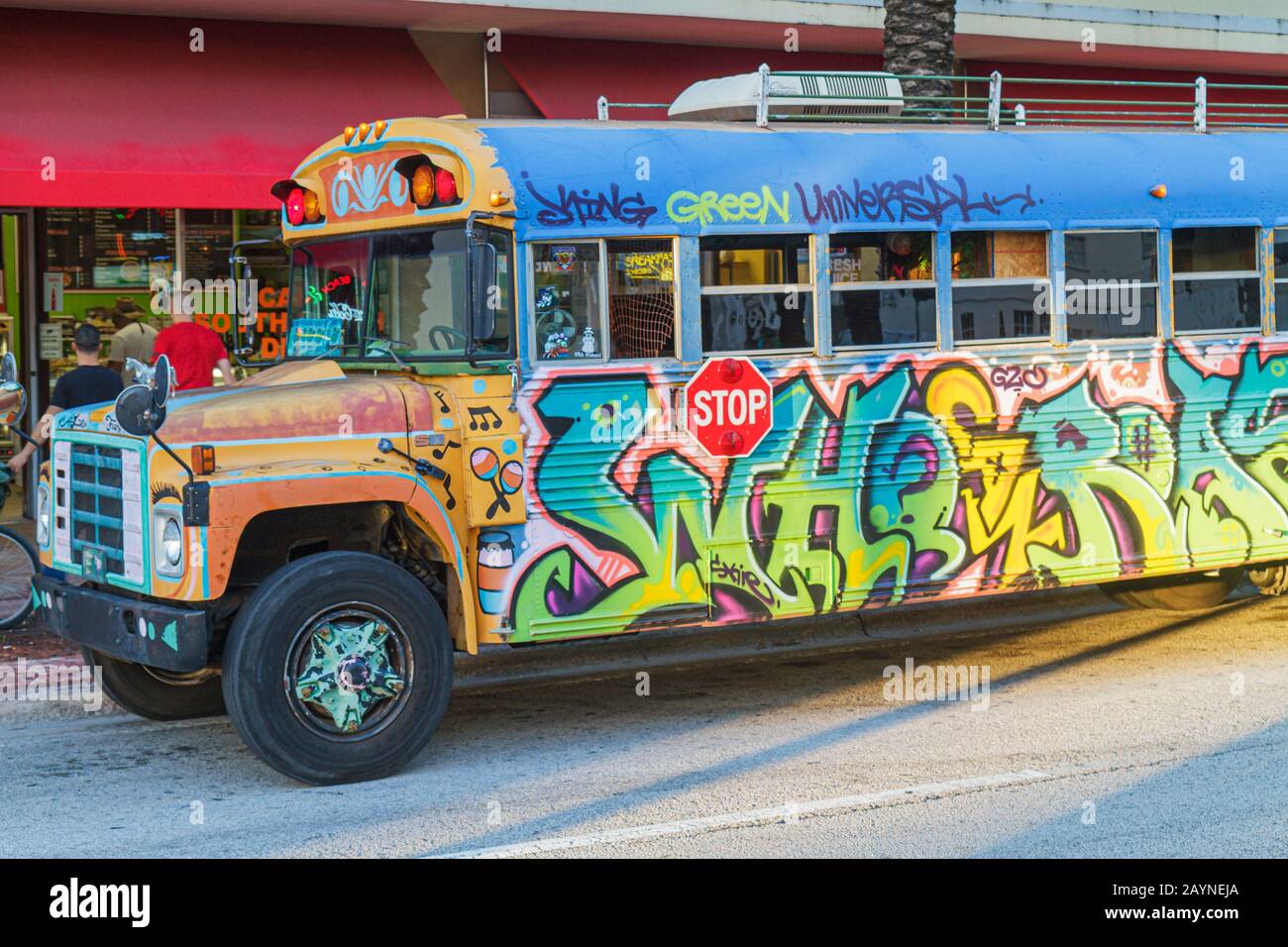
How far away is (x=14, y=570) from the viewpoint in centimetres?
1113

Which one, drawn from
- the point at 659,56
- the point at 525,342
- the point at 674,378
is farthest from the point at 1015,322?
the point at 659,56

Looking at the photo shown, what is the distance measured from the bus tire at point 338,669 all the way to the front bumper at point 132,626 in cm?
15

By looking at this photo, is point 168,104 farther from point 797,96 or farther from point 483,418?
point 483,418

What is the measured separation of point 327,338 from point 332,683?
181 cm

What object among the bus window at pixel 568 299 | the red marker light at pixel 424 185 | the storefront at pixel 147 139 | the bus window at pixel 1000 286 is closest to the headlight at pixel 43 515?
the red marker light at pixel 424 185

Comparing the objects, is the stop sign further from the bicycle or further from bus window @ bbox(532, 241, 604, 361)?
the bicycle

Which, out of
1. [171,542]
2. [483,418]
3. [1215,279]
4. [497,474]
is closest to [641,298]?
[483,418]

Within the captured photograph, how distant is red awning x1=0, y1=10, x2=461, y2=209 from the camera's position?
1317cm

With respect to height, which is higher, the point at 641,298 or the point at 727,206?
the point at 727,206

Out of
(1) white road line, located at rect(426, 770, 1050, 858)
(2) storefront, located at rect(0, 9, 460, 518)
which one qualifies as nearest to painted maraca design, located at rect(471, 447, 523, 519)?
(1) white road line, located at rect(426, 770, 1050, 858)

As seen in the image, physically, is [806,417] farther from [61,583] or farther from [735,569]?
[61,583]

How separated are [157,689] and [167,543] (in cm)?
163

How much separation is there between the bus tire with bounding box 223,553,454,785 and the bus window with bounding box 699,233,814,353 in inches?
72.1

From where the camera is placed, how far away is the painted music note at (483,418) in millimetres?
7391
